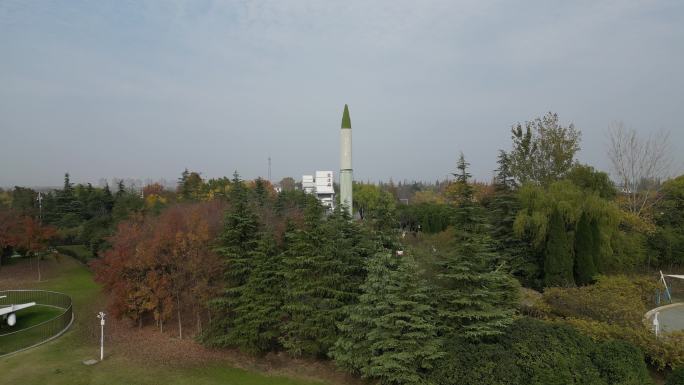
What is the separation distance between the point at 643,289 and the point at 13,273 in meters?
37.6

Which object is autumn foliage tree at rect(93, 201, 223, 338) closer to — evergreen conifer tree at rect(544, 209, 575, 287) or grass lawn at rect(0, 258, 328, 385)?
grass lawn at rect(0, 258, 328, 385)

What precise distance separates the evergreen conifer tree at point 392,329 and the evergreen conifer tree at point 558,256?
10343 mm

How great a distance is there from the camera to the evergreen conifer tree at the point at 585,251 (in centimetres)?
1898

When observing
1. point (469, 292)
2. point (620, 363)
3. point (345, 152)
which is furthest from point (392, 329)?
point (345, 152)

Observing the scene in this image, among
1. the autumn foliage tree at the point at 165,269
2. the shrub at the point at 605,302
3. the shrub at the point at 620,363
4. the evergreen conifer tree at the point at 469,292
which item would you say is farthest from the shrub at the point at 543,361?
the autumn foliage tree at the point at 165,269

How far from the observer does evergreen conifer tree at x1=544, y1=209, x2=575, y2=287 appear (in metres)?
18.8

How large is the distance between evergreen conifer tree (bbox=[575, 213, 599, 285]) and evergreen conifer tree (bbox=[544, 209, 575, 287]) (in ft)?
1.29

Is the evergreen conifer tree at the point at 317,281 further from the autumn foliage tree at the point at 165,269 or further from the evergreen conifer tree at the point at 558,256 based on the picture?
the evergreen conifer tree at the point at 558,256

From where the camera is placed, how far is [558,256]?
62.2 feet

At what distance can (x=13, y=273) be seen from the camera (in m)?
27.5

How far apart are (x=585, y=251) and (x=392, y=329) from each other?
13.0m

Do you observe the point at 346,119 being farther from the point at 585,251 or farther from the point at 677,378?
the point at 677,378

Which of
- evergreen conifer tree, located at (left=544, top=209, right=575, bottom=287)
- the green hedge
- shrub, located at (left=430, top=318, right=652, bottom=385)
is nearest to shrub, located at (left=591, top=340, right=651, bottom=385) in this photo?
shrub, located at (left=430, top=318, right=652, bottom=385)

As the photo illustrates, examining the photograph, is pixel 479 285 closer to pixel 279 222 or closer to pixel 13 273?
pixel 279 222
